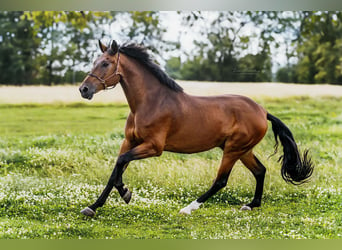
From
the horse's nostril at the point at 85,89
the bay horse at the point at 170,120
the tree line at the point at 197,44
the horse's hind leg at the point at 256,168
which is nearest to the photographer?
the horse's nostril at the point at 85,89

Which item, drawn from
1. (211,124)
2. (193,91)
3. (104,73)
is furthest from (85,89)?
(193,91)

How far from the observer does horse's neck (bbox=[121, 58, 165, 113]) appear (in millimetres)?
4688

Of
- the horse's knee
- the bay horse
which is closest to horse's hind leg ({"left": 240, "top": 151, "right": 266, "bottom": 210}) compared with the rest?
→ the bay horse

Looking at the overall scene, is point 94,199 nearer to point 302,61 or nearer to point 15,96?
point 15,96

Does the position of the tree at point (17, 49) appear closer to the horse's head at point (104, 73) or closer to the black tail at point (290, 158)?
the horse's head at point (104, 73)

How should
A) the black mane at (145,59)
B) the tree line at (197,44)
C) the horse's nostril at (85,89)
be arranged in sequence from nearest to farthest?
the horse's nostril at (85,89) → the black mane at (145,59) → the tree line at (197,44)

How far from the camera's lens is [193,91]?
5648mm

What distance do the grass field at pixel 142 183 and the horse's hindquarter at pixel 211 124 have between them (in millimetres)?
659

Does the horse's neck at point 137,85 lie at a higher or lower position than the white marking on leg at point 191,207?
higher

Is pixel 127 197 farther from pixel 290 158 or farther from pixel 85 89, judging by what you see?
pixel 290 158

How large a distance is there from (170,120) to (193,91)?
1.05m

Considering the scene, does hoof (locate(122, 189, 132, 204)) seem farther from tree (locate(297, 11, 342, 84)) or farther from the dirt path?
tree (locate(297, 11, 342, 84))

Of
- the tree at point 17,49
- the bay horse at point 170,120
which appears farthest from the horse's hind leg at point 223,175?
the tree at point 17,49

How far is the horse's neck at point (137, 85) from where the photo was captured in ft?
15.4
